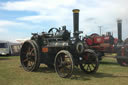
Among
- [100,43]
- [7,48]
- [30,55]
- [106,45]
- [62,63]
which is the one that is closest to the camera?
→ [62,63]

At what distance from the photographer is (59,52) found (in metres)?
6.79

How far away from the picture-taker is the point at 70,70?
6312mm

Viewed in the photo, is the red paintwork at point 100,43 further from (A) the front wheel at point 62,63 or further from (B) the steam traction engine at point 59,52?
(A) the front wheel at point 62,63

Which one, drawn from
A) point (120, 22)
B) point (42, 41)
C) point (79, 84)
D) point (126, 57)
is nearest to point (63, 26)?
point (42, 41)

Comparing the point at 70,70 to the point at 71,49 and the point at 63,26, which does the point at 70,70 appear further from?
the point at 63,26

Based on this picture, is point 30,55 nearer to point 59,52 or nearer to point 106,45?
point 59,52

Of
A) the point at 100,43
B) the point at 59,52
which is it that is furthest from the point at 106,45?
the point at 59,52

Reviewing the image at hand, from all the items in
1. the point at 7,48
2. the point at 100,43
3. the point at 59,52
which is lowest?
the point at 7,48

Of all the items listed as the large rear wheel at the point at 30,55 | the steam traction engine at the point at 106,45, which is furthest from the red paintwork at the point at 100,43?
the large rear wheel at the point at 30,55

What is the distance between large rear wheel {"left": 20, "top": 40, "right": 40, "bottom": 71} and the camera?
26.0 feet

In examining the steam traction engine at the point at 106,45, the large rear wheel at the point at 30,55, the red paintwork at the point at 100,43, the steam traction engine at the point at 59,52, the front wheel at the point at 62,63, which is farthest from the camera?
the red paintwork at the point at 100,43

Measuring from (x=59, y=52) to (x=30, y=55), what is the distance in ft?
7.37

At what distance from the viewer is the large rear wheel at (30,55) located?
313 inches

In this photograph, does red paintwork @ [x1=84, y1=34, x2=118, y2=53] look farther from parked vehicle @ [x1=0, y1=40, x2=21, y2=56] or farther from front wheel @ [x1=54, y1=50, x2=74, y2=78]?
parked vehicle @ [x1=0, y1=40, x2=21, y2=56]
